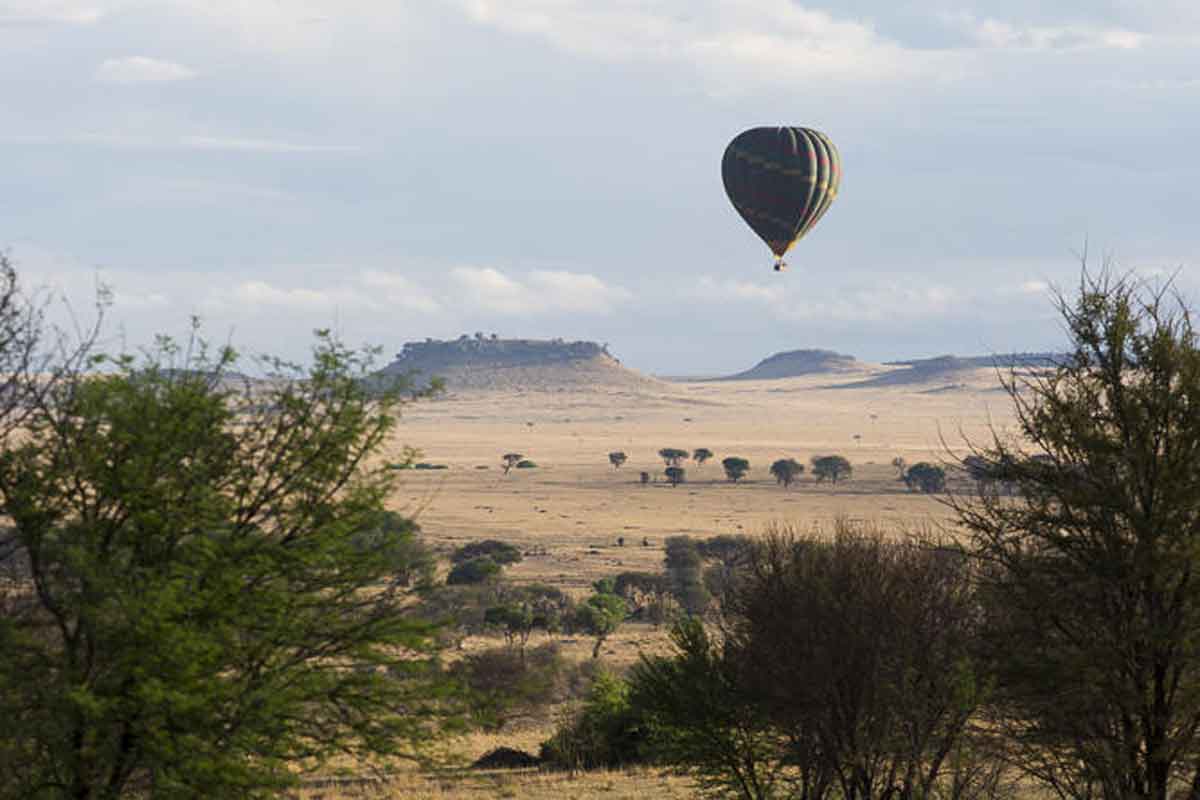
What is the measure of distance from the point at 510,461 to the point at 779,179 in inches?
3868

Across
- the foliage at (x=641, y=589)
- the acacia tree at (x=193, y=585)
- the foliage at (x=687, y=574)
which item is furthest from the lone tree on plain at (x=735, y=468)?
the acacia tree at (x=193, y=585)

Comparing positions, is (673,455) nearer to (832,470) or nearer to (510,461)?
(510,461)

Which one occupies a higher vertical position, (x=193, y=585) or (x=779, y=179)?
(x=779, y=179)

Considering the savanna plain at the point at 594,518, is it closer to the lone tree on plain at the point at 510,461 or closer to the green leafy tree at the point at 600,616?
the green leafy tree at the point at 600,616

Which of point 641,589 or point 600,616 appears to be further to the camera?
point 641,589

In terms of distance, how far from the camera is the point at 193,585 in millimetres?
13391

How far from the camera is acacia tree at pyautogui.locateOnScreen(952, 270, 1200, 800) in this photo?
16.5m

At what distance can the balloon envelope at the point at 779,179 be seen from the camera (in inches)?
3100

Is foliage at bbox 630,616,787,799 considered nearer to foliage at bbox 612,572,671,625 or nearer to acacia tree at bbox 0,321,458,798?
acacia tree at bbox 0,321,458,798

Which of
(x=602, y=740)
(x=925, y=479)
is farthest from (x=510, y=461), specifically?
(x=602, y=740)

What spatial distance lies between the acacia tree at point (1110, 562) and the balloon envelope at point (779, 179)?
61.1m

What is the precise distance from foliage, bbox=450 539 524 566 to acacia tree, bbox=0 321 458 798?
227 ft

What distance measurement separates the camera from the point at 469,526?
110m

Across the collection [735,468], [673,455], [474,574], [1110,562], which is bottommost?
[474,574]
